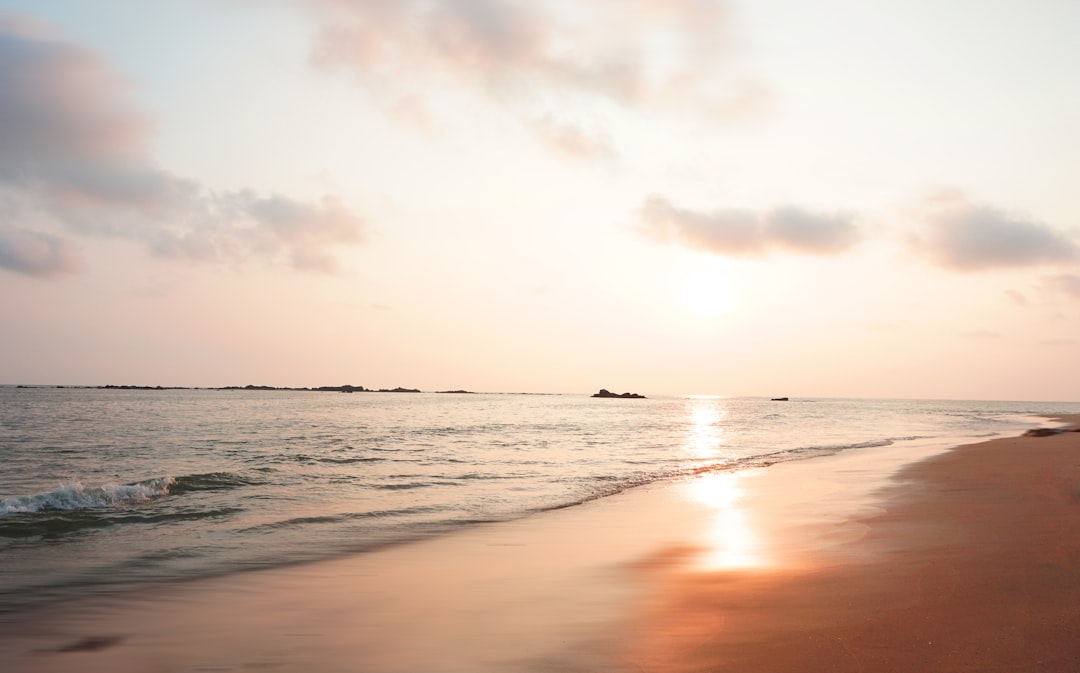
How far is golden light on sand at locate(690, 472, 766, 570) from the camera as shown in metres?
9.82

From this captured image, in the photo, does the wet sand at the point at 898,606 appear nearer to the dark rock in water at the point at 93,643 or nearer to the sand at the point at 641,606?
the sand at the point at 641,606

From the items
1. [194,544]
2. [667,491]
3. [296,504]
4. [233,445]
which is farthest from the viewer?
[233,445]

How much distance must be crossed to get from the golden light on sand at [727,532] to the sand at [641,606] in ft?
0.29

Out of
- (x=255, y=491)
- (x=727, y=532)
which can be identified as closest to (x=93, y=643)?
(x=727, y=532)

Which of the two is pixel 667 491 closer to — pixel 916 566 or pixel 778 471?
pixel 778 471

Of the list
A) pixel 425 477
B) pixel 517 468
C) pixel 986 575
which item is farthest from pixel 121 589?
pixel 517 468

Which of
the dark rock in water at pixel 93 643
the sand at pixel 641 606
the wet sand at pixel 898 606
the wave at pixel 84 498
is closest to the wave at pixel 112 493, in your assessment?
the wave at pixel 84 498

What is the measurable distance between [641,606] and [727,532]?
18.0ft

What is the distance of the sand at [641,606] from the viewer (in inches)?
224

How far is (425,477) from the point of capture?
22.2 metres

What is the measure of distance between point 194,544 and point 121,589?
318cm

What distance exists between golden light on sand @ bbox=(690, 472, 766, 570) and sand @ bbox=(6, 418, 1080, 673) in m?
0.09

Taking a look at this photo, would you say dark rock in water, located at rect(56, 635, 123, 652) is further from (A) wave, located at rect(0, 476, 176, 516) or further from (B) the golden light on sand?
(A) wave, located at rect(0, 476, 176, 516)

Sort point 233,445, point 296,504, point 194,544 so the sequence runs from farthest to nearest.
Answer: point 233,445 → point 296,504 → point 194,544
